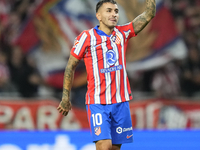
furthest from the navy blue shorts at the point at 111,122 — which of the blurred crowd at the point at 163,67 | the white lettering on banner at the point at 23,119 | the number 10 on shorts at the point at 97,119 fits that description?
the white lettering on banner at the point at 23,119

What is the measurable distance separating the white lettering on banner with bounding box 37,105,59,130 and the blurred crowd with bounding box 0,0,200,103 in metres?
0.34

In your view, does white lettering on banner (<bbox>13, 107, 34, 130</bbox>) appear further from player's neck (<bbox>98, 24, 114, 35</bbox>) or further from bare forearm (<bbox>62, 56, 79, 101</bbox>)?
player's neck (<bbox>98, 24, 114, 35</bbox>)

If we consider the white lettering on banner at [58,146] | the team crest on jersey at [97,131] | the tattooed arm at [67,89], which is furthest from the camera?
the white lettering on banner at [58,146]

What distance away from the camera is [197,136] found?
3783mm

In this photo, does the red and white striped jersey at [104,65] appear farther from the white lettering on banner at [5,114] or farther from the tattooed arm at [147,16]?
the white lettering on banner at [5,114]

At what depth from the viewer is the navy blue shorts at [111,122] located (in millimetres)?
2883

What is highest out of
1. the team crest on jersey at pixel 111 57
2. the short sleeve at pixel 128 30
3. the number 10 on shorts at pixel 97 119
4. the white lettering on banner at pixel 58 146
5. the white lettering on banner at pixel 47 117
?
the short sleeve at pixel 128 30

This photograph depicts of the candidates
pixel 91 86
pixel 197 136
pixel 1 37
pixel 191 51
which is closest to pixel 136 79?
pixel 191 51

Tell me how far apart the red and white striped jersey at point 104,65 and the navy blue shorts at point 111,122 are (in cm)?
5

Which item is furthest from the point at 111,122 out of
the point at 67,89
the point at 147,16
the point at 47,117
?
the point at 47,117

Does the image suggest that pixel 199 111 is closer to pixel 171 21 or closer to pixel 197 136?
pixel 171 21

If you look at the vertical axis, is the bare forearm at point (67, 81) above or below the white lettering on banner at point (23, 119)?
above

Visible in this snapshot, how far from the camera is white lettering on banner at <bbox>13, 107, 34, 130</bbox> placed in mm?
6930

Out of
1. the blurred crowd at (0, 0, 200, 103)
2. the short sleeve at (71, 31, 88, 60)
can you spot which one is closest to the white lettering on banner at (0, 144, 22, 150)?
the short sleeve at (71, 31, 88, 60)
